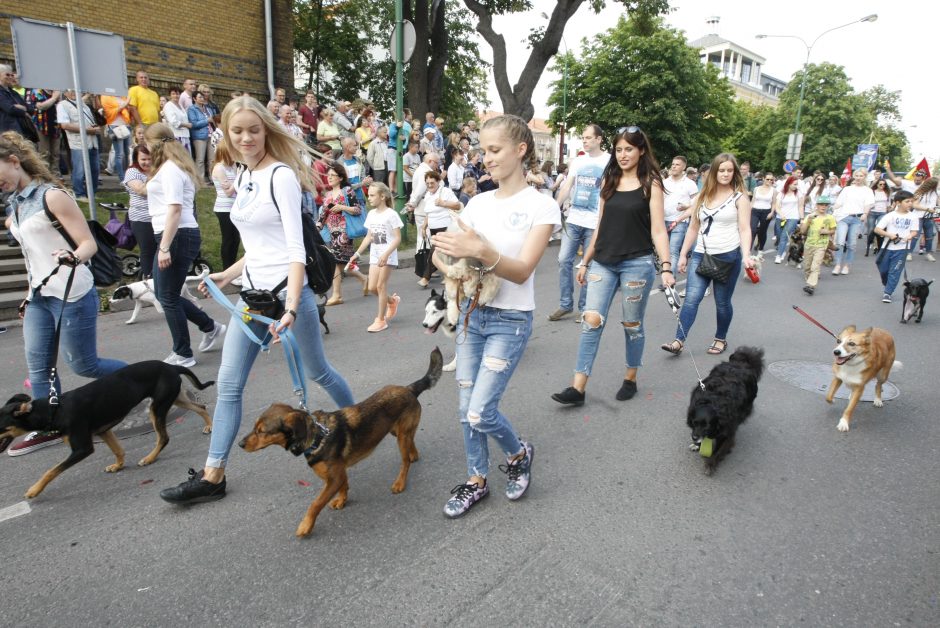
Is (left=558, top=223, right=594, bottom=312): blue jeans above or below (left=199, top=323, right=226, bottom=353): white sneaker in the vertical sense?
above

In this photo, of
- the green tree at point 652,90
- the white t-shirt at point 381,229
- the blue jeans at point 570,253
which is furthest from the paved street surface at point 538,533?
the green tree at point 652,90

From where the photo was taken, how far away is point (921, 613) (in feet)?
7.58

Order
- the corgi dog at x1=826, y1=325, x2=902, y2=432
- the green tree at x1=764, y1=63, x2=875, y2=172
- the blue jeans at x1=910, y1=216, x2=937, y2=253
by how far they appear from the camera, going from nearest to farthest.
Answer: the corgi dog at x1=826, y1=325, x2=902, y2=432
the blue jeans at x1=910, y1=216, x2=937, y2=253
the green tree at x1=764, y1=63, x2=875, y2=172

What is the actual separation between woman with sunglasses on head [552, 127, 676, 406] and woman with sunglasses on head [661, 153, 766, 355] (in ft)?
4.06

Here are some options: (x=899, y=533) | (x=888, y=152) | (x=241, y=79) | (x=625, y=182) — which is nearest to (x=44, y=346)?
(x=625, y=182)

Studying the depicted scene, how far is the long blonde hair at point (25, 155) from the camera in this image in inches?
126

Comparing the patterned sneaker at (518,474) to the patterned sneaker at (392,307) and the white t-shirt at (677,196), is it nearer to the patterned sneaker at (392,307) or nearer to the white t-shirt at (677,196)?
the patterned sneaker at (392,307)

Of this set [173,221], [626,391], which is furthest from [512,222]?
[173,221]

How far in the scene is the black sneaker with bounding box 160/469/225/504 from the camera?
2930 mm

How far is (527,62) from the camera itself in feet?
63.2

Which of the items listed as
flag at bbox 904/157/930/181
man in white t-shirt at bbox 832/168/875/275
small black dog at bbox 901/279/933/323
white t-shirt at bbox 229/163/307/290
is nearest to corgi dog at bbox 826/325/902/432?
small black dog at bbox 901/279/933/323

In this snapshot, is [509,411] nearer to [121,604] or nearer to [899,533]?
[899,533]

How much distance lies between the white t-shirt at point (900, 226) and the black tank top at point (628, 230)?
576cm

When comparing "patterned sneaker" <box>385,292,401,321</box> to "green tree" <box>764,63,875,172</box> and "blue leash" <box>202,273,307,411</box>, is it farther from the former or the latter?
"green tree" <box>764,63,875,172</box>
